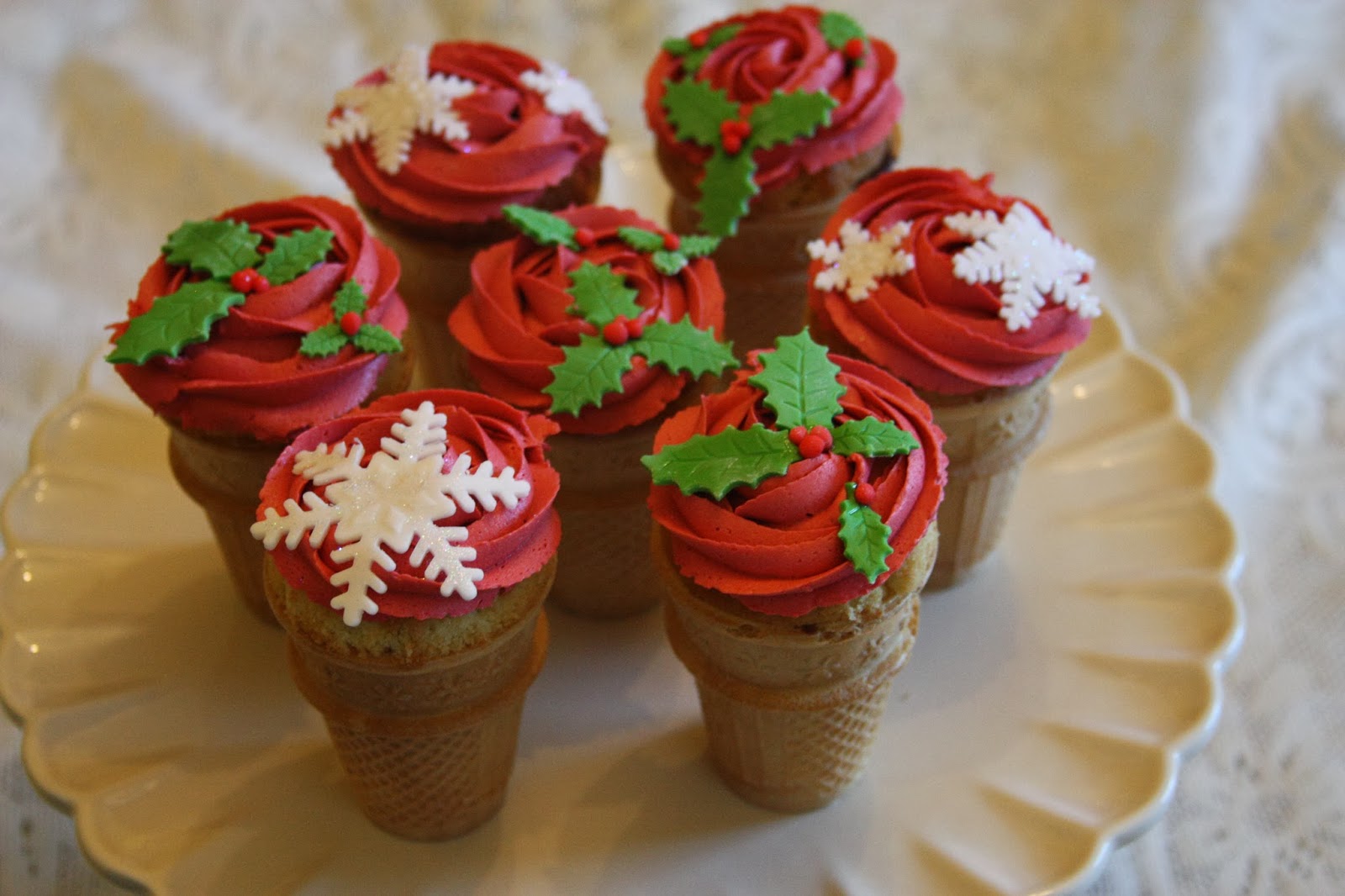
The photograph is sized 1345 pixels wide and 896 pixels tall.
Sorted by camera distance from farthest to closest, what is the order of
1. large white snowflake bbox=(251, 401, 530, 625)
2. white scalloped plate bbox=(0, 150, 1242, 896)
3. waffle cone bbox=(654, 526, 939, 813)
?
white scalloped plate bbox=(0, 150, 1242, 896), waffle cone bbox=(654, 526, 939, 813), large white snowflake bbox=(251, 401, 530, 625)

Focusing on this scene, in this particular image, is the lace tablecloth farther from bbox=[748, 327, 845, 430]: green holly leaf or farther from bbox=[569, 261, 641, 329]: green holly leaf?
bbox=[569, 261, 641, 329]: green holly leaf

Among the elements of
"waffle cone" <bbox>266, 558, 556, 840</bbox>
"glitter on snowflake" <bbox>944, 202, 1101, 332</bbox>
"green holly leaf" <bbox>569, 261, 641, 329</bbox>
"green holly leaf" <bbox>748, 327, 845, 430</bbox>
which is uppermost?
"glitter on snowflake" <bbox>944, 202, 1101, 332</bbox>

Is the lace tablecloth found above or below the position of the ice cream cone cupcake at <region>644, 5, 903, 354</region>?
below

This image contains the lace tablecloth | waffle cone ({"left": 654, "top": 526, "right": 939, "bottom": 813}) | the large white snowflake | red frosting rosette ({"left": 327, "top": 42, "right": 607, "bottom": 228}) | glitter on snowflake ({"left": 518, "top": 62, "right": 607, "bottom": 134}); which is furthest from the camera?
the lace tablecloth

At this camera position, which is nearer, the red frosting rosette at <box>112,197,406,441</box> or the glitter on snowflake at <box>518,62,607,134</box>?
the red frosting rosette at <box>112,197,406,441</box>

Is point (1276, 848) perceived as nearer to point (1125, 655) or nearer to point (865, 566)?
point (1125, 655)

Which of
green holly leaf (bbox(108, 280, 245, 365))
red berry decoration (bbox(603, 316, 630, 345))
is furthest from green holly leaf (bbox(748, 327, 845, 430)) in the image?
green holly leaf (bbox(108, 280, 245, 365))

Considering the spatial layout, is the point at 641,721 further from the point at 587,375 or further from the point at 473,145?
the point at 473,145
